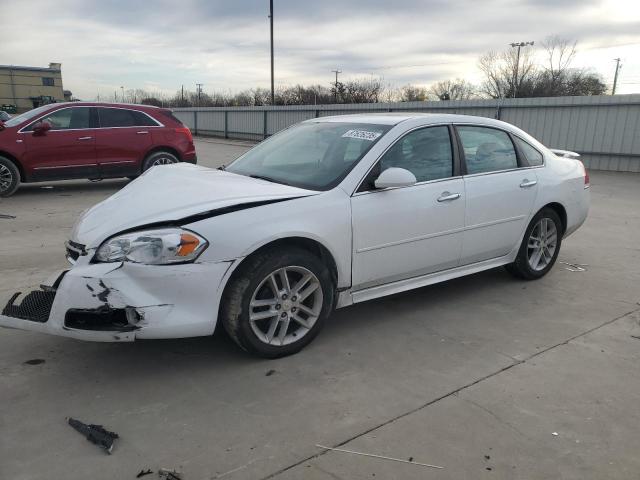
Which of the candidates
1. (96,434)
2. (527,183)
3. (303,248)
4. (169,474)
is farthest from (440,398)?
(527,183)

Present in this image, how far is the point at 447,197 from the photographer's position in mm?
4027

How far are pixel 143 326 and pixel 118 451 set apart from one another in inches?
26.6

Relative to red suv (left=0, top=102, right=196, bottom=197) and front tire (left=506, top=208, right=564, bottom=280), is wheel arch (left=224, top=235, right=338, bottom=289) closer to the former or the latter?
front tire (left=506, top=208, right=564, bottom=280)

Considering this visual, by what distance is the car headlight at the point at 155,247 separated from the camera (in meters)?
2.90

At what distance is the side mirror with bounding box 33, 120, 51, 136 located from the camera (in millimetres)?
8984

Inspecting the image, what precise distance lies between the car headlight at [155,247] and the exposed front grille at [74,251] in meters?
0.19

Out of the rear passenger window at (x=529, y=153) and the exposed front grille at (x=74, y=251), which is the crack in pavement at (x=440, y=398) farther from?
the exposed front grille at (x=74, y=251)

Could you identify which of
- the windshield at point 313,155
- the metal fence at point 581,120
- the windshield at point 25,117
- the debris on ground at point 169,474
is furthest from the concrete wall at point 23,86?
the debris on ground at point 169,474

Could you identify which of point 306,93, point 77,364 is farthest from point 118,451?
point 306,93

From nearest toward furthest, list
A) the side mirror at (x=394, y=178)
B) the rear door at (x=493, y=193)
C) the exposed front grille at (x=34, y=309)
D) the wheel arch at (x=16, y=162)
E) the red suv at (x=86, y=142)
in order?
1. the exposed front grille at (x=34, y=309)
2. the side mirror at (x=394, y=178)
3. the rear door at (x=493, y=193)
4. the wheel arch at (x=16, y=162)
5. the red suv at (x=86, y=142)

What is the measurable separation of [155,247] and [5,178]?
7596 millimetres

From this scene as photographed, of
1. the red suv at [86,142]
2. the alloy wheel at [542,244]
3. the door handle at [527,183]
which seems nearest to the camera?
the door handle at [527,183]

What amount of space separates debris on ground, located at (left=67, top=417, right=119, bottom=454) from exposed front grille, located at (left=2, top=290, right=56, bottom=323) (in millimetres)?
631

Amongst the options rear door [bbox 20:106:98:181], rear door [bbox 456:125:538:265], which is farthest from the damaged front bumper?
rear door [bbox 20:106:98:181]
